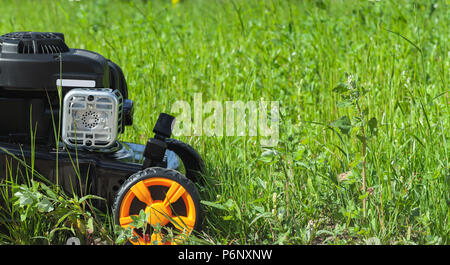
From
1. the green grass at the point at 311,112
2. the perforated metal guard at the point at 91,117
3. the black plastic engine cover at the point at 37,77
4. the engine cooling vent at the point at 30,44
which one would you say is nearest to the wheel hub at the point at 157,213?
the green grass at the point at 311,112

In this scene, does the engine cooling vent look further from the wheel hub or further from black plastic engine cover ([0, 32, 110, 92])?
the wheel hub

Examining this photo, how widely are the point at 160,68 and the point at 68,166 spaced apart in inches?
69.8

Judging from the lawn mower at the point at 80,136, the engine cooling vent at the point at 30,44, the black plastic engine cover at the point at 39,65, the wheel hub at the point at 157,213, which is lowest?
the wheel hub at the point at 157,213

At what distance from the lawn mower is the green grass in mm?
202

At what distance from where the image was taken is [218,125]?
3.09 metres

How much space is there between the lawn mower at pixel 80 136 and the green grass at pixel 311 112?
0.20 metres

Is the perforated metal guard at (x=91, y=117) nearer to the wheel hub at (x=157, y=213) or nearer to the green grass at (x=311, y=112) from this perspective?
the wheel hub at (x=157, y=213)

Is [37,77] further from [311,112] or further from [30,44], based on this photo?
[311,112]

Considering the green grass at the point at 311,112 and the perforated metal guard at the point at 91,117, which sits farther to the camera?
the green grass at the point at 311,112

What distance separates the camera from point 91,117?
2143 mm

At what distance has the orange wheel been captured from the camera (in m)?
2.10

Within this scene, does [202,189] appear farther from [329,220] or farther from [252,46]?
[252,46]

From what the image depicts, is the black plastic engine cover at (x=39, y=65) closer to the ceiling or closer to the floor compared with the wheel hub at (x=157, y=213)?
closer to the ceiling

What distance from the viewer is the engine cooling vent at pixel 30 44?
2.18m
